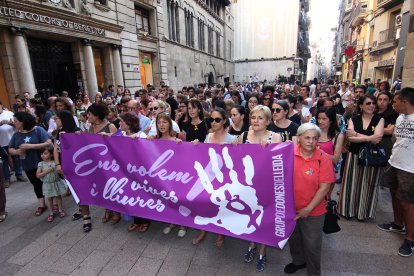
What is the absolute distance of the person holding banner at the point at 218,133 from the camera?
3.28m

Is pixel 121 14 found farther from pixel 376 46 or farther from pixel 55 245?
pixel 376 46

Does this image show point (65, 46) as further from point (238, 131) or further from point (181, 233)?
point (181, 233)

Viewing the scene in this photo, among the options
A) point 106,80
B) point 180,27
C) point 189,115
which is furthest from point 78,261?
point 180,27

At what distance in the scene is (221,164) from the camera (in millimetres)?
2828

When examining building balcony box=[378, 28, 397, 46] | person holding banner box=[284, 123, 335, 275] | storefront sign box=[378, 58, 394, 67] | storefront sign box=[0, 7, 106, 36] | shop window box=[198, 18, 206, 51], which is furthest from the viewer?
shop window box=[198, 18, 206, 51]

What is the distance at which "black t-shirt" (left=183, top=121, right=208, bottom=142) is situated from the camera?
4.29m

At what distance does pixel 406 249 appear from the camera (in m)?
2.94

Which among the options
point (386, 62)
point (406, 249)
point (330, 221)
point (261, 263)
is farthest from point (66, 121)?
point (386, 62)

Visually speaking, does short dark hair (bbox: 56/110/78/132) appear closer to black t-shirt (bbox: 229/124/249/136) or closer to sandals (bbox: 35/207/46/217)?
sandals (bbox: 35/207/46/217)

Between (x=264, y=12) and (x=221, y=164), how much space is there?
5213 cm

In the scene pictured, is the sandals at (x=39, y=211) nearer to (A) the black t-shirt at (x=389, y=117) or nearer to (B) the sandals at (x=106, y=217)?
(B) the sandals at (x=106, y=217)

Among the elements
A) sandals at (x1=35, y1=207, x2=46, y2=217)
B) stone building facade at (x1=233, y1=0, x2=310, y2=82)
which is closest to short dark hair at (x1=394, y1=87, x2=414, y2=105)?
sandals at (x1=35, y1=207, x2=46, y2=217)

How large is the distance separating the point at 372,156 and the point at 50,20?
38.4 ft

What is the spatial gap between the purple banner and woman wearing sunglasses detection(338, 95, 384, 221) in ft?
5.65
